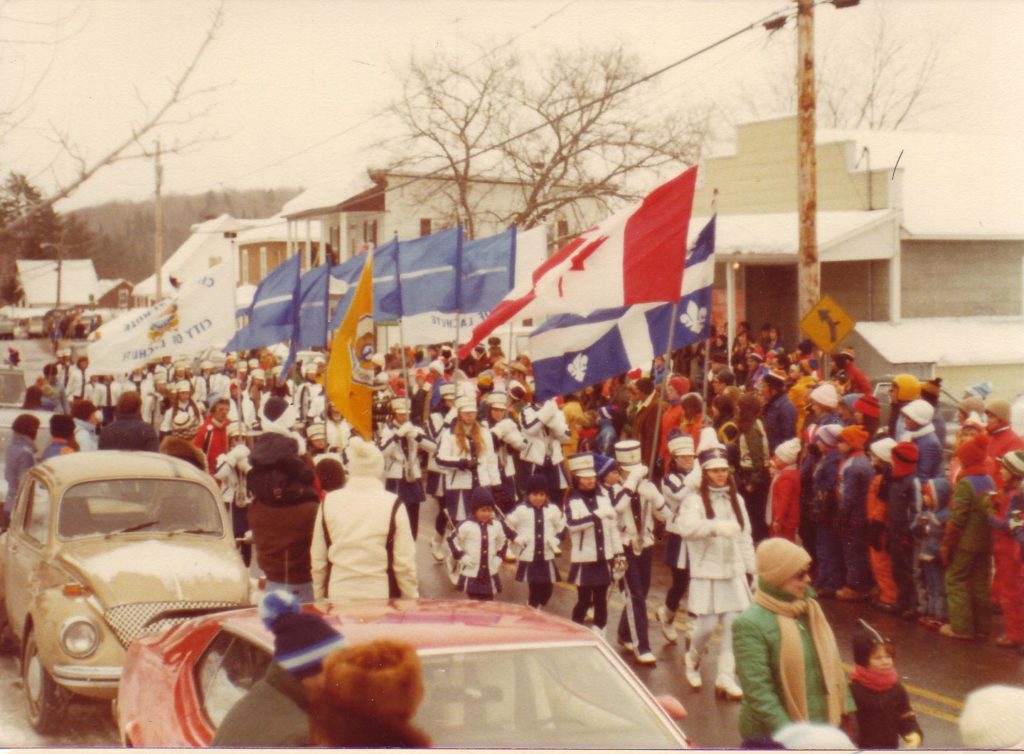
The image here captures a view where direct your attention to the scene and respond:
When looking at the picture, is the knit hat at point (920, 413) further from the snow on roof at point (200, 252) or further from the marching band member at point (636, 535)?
the snow on roof at point (200, 252)

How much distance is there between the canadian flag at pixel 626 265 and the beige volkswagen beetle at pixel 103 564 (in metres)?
2.60

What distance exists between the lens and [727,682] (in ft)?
27.5

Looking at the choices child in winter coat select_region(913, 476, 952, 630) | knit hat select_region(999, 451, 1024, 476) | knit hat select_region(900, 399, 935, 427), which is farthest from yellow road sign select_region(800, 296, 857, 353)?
knit hat select_region(999, 451, 1024, 476)

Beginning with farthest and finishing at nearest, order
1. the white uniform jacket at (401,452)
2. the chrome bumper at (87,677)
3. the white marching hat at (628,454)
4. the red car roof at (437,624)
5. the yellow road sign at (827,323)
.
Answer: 1. the yellow road sign at (827,323)
2. the white uniform jacket at (401,452)
3. the white marching hat at (628,454)
4. the chrome bumper at (87,677)
5. the red car roof at (437,624)

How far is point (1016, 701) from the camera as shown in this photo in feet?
12.8

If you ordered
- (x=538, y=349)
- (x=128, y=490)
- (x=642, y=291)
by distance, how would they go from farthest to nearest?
(x=538, y=349)
(x=642, y=291)
(x=128, y=490)

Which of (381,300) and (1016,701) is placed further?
(381,300)

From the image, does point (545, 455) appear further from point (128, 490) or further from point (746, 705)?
point (746, 705)

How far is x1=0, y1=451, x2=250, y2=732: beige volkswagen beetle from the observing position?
24.8 ft

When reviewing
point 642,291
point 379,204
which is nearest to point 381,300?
point 642,291

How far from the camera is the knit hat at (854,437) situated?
35.6 feet

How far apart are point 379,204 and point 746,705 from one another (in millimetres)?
18993

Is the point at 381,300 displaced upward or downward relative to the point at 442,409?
upward

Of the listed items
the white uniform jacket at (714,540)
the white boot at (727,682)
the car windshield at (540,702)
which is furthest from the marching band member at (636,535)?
the car windshield at (540,702)
